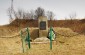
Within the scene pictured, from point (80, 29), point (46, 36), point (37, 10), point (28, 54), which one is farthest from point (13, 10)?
point (28, 54)

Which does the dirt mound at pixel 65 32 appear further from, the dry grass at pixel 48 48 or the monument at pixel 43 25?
the monument at pixel 43 25

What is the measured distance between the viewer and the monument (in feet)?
89.2

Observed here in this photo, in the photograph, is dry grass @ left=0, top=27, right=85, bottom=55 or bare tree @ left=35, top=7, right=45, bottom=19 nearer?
dry grass @ left=0, top=27, right=85, bottom=55

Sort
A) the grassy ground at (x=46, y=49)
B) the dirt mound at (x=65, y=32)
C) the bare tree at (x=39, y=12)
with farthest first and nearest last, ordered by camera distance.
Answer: the bare tree at (x=39, y=12) < the dirt mound at (x=65, y=32) < the grassy ground at (x=46, y=49)

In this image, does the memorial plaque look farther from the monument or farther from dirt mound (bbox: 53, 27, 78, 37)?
dirt mound (bbox: 53, 27, 78, 37)

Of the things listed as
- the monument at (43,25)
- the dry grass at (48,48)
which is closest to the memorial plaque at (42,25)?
the monument at (43,25)

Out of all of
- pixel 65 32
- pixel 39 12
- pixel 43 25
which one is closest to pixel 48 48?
pixel 43 25

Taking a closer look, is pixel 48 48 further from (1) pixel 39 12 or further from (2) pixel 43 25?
(1) pixel 39 12

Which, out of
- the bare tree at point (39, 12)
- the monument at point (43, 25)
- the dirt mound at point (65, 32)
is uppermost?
the bare tree at point (39, 12)

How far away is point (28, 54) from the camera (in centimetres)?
1466

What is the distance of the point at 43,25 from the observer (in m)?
27.3

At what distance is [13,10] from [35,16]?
443 cm

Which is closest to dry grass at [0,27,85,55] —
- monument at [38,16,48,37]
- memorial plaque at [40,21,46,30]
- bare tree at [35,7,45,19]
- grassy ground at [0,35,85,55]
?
grassy ground at [0,35,85,55]

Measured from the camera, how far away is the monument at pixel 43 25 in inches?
1071
